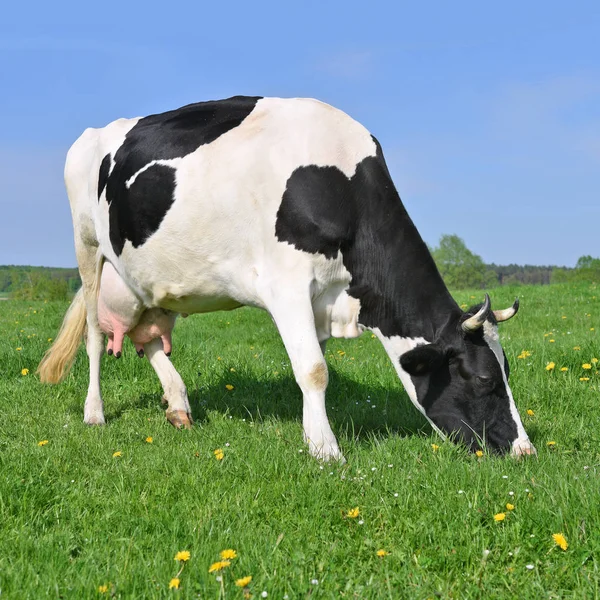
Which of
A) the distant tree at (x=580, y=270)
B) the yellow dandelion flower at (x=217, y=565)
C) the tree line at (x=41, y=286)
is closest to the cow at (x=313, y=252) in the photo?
the yellow dandelion flower at (x=217, y=565)

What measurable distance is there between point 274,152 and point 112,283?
7.71 feet

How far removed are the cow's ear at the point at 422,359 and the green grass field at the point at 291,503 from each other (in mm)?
499

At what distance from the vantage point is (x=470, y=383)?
510 cm

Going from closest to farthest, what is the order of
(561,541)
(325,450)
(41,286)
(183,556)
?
(183,556) < (561,541) < (325,450) < (41,286)

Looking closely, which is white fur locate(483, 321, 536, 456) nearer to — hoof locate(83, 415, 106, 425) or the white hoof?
the white hoof

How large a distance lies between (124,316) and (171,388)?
812 mm

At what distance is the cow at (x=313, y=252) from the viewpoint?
16.3ft

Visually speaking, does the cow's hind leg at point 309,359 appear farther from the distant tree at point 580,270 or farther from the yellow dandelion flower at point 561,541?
the distant tree at point 580,270

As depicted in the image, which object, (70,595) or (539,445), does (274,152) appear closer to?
(539,445)

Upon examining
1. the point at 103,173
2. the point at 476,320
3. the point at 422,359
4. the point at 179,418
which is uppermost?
the point at 103,173

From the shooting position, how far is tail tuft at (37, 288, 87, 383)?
7273 millimetres

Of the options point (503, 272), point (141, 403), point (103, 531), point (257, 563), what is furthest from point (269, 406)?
point (503, 272)

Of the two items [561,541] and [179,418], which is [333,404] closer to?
[179,418]

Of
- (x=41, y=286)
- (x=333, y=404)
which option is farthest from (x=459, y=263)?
(x=333, y=404)
